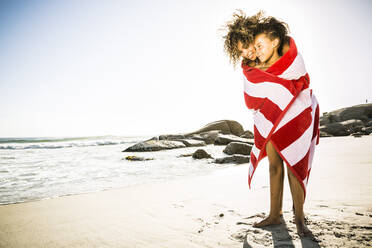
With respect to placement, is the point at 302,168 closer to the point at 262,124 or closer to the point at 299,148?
the point at 299,148

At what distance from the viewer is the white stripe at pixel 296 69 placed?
1.58 meters

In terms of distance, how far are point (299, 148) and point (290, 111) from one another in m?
0.27

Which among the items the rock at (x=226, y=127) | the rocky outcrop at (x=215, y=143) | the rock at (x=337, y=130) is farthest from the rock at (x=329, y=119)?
the rock at (x=226, y=127)

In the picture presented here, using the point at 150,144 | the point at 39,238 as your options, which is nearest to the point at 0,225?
the point at 39,238

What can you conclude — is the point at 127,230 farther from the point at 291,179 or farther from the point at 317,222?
the point at 317,222

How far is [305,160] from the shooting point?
1574 mm

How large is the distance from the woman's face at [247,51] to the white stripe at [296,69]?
1.07 feet

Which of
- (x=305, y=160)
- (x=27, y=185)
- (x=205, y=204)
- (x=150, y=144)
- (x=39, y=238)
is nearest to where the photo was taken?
(x=305, y=160)

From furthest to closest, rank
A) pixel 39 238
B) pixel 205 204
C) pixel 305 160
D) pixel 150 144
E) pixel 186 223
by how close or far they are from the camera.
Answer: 1. pixel 150 144
2. pixel 205 204
3. pixel 186 223
4. pixel 39 238
5. pixel 305 160

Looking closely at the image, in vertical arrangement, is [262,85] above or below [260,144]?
above

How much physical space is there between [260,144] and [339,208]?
2.96ft

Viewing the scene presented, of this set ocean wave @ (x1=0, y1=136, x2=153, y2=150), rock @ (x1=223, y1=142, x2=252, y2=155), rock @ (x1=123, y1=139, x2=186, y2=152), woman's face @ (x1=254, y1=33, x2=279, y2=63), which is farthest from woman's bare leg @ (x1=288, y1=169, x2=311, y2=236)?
ocean wave @ (x1=0, y1=136, x2=153, y2=150)

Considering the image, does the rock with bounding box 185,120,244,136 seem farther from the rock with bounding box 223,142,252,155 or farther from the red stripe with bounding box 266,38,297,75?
the red stripe with bounding box 266,38,297,75

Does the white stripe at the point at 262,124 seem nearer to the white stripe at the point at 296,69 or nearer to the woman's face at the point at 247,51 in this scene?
the white stripe at the point at 296,69
